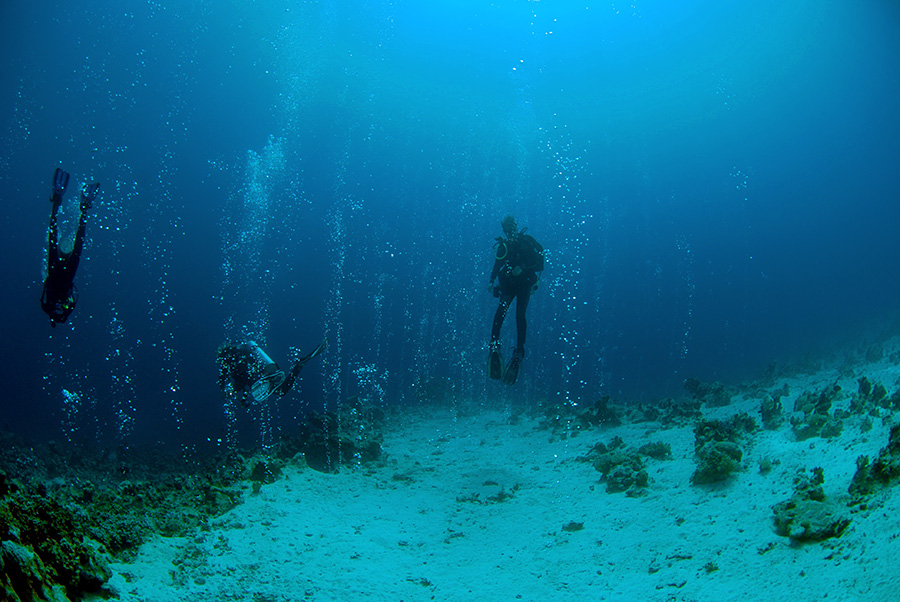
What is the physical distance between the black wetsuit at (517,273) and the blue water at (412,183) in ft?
30.5

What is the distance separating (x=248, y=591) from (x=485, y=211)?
491 feet

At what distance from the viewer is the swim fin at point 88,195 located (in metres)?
7.00

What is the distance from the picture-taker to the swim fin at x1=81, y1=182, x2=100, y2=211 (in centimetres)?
700

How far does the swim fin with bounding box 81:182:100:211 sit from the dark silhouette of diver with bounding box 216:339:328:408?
3.28 m

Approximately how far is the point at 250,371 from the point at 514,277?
533cm

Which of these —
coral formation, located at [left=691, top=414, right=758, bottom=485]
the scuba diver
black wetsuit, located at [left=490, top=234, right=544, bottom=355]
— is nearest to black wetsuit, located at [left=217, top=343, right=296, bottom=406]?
the scuba diver

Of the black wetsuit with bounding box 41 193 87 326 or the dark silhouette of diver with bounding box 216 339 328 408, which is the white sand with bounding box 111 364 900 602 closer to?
the dark silhouette of diver with bounding box 216 339 328 408

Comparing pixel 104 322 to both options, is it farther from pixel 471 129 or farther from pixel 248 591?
pixel 248 591

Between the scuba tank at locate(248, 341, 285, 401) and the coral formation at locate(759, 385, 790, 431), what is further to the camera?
the scuba tank at locate(248, 341, 285, 401)

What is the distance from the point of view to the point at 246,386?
7332 mm

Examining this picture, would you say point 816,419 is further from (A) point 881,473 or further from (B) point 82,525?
(B) point 82,525

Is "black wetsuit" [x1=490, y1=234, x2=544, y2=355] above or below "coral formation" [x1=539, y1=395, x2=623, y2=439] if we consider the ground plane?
above

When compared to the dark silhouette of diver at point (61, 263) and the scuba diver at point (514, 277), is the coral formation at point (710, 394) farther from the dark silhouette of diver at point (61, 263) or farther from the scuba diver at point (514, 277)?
the dark silhouette of diver at point (61, 263)

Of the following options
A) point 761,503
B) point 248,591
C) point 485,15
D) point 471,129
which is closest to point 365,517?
point 248,591
